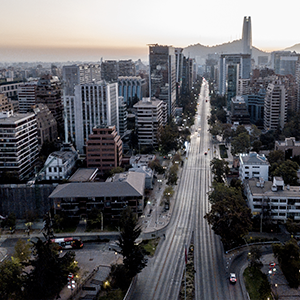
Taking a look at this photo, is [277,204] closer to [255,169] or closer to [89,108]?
[255,169]

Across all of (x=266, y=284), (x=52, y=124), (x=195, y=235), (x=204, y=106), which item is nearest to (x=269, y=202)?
(x=195, y=235)

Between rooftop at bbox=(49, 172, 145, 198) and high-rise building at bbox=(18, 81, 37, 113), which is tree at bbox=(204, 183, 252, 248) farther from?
high-rise building at bbox=(18, 81, 37, 113)

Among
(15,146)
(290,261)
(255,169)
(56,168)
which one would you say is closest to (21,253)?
(56,168)

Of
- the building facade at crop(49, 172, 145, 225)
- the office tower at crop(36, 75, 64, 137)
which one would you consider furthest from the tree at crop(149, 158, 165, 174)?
the office tower at crop(36, 75, 64, 137)

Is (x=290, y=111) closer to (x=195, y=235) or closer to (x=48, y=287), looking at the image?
(x=195, y=235)

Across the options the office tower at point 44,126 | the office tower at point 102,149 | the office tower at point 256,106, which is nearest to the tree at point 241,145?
the office tower at point 102,149

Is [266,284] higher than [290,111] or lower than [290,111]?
lower
